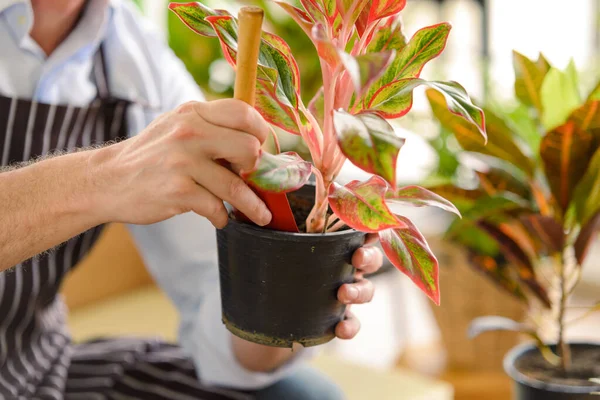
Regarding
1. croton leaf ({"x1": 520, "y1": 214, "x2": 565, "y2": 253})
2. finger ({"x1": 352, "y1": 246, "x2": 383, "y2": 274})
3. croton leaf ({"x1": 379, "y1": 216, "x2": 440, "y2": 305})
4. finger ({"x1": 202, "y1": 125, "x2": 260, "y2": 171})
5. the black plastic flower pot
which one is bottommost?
the black plastic flower pot

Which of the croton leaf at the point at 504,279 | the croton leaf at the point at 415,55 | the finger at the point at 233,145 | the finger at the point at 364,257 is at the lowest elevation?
the croton leaf at the point at 504,279

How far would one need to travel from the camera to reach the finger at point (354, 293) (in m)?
0.79

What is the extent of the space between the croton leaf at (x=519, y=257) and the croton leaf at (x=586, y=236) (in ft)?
0.32

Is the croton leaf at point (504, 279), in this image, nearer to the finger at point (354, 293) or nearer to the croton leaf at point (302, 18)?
the finger at point (354, 293)

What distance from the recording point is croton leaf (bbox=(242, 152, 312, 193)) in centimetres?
64

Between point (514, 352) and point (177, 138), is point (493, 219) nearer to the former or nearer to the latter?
point (514, 352)

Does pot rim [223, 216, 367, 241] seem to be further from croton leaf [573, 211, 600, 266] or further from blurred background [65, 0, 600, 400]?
blurred background [65, 0, 600, 400]

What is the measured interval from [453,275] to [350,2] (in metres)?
1.18

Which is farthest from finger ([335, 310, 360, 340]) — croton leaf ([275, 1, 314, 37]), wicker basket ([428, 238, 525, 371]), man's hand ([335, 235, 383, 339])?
wicker basket ([428, 238, 525, 371])

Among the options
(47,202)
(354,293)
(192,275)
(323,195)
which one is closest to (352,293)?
(354,293)

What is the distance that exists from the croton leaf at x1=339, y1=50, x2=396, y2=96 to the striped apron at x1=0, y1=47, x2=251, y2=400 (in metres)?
0.70

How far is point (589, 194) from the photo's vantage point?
3.28 feet

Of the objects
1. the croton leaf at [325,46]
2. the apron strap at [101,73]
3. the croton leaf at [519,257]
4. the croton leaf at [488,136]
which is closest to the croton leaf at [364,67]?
the croton leaf at [325,46]

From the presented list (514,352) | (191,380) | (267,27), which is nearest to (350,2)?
(514,352)
